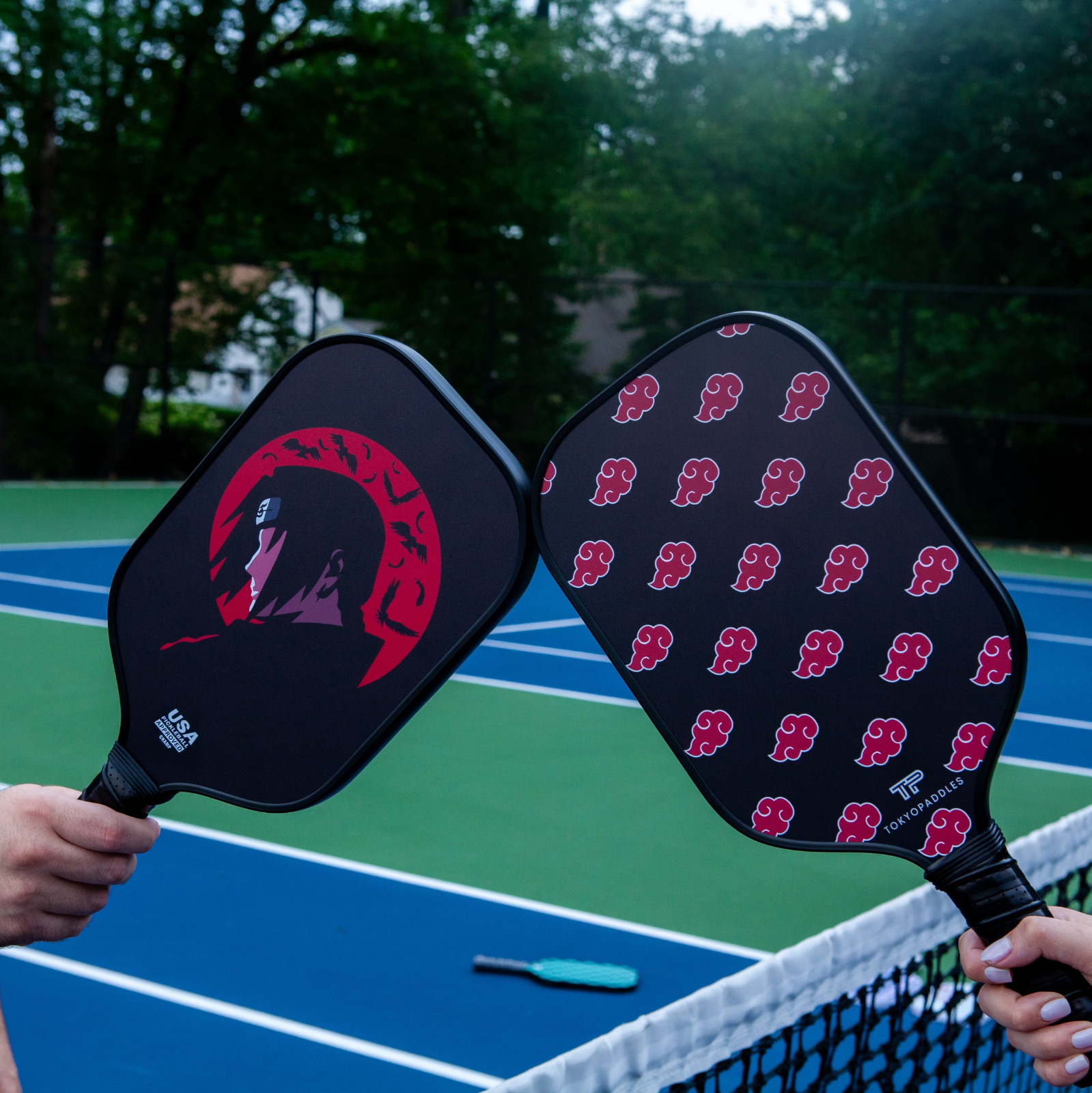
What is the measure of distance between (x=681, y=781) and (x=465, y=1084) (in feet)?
9.93

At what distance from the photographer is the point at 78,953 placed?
3.95m

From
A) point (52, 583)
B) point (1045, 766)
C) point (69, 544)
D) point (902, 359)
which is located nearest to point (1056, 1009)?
point (1045, 766)

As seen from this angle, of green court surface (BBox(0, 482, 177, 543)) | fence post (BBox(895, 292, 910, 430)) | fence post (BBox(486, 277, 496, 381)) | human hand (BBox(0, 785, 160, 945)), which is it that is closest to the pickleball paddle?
human hand (BBox(0, 785, 160, 945))

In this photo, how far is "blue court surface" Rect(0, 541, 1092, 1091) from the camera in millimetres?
3369

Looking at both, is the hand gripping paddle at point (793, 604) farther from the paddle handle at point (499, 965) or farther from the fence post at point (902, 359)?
the fence post at point (902, 359)

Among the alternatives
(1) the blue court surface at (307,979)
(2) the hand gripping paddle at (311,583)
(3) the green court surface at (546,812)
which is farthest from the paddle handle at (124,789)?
(3) the green court surface at (546,812)

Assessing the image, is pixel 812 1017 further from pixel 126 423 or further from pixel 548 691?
pixel 126 423

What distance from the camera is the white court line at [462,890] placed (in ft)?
14.1

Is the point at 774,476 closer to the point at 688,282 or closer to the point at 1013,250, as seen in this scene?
the point at 688,282

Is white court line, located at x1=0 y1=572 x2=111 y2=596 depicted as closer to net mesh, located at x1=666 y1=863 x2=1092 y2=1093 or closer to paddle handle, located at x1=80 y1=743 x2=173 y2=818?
net mesh, located at x1=666 y1=863 x2=1092 y2=1093

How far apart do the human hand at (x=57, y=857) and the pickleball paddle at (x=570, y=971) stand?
9.07 ft

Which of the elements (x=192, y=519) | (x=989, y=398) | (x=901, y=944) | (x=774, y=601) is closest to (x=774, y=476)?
(x=774, y=601)

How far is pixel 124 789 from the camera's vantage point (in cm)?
121

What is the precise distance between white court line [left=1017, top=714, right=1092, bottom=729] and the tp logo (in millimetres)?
7032
